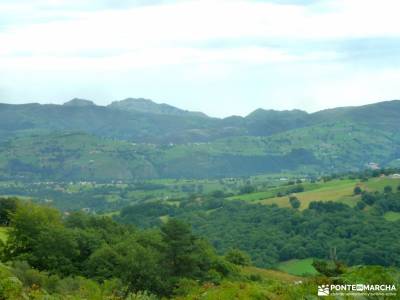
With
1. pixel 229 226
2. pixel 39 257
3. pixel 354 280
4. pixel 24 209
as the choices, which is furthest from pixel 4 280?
pixel 229 226

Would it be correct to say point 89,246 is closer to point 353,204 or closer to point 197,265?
point 197,265

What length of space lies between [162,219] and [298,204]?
149ft

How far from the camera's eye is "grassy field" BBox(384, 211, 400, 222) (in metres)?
155

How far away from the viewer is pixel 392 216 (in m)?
158

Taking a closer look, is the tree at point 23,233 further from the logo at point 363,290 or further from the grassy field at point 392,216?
the grassy field at point 392,216

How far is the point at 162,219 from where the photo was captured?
19475 cm

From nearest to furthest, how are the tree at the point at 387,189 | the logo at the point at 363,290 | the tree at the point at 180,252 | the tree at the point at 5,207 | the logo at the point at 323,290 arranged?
the logo at the point at 363,290
the logo at the point at 323,290
the tree at the point at 180,252
the tree at the point at 5,207
the tree at the point at 387,189

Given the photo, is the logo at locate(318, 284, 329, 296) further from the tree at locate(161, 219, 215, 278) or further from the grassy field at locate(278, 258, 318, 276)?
the grassy field at locate(278, 258, 318, 276)

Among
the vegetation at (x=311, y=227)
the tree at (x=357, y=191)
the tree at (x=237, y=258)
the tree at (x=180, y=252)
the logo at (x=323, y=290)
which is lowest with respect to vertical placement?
the vegetation at (x=311, y=227)

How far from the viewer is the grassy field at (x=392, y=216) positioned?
154850 mm

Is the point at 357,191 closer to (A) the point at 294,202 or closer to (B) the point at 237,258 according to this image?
(A) the point at 294,202

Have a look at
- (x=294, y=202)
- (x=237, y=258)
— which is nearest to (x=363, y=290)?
(x=237, y=258)

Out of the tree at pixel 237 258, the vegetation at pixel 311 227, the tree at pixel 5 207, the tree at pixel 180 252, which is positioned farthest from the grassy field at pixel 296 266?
the tree at pixel 180 252

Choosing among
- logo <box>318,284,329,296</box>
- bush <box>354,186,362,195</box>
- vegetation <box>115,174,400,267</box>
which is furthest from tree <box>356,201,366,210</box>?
logo <box>318,284,329,296</box>
